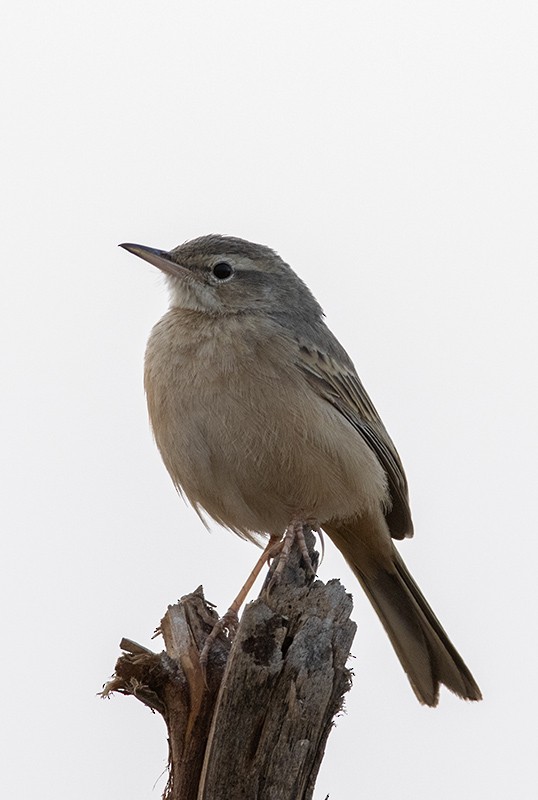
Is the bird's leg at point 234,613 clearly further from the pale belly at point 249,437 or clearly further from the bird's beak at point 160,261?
the bird's beak at point 160,261

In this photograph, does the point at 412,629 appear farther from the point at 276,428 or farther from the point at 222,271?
the point at 222,271

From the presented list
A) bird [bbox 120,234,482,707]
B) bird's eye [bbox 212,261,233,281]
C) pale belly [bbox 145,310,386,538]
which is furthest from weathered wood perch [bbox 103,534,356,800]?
bird's eye [bbox 212,261,233,281]

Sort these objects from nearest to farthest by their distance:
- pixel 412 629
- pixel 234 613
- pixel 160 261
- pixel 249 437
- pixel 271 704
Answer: pixel 271 704, pixel 234 613, pixel 249 437, pixel 160 261, pixel 412 629

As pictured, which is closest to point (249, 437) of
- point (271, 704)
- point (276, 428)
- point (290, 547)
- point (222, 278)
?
point (276, 428)

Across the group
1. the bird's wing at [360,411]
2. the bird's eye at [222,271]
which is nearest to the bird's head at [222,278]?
the bird's eye at [222,271]

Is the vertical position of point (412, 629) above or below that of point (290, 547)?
above

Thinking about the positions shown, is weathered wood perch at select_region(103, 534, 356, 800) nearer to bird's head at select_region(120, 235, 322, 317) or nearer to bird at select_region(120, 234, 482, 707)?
Answer: bird at select_region(120, 234, 482, 707)
